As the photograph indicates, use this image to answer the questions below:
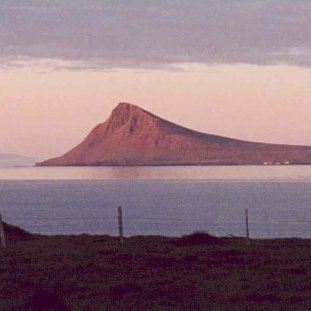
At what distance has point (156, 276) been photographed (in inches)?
777

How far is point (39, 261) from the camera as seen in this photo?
2311 cm

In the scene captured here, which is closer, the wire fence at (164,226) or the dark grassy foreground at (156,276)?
the dark grassy foreground at (156,276)

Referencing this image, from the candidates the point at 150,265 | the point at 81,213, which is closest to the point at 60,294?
the point at 150,265

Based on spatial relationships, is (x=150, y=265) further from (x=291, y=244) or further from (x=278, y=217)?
(x=278, y=217)

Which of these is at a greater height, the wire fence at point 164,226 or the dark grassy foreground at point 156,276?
the dark grassy foreground at point 156,276

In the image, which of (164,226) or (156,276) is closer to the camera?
(156,276)

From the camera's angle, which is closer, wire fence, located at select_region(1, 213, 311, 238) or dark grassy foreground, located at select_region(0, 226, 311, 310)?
dark grassy foreground, located at select_region(0, 226, 311, 310)

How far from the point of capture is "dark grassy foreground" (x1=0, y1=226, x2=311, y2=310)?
15.8m

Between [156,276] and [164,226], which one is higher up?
[156,276]

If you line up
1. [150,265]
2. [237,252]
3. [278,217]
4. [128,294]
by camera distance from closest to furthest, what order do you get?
[128,294]
[150,265]
[237,252]
[278,217]

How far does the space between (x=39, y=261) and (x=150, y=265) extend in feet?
10.7

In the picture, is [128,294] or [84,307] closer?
[84,307]

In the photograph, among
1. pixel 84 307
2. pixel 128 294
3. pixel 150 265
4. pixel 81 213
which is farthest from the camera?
pixel 81 213

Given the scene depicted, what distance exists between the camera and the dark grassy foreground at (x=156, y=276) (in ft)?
51.9
